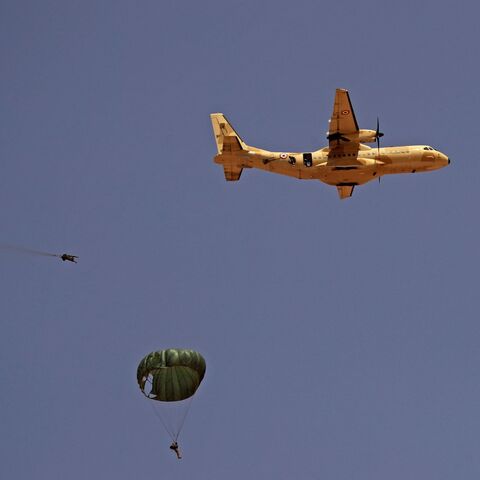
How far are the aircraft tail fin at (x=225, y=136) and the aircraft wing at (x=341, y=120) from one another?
7.42m

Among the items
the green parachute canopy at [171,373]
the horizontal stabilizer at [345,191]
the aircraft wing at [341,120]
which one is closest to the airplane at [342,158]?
the aircraft wing at [341,120]

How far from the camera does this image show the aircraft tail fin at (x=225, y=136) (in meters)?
70.5

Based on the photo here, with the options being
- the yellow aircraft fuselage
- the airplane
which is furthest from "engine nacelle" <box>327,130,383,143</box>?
the yellow aircraft fuselage

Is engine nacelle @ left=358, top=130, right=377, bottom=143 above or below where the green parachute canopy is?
above

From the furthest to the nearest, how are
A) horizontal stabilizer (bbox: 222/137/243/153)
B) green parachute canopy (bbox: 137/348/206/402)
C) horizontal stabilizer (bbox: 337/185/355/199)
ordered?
1. horizontal stabilizer (bbox: 337/185/355/199)
2. horizontal stabilizer (bbox: 222/137/243/153)
3. green parachute canopy (bbox: 137/348/206/402)

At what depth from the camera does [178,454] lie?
55750mm

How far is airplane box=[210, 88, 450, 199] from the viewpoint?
68000 millimetres

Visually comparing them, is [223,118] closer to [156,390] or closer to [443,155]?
[443,155]

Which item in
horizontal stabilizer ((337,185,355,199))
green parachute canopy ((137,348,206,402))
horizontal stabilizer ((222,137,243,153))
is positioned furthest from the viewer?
horizontal stabilizer ((337,185,355,199))

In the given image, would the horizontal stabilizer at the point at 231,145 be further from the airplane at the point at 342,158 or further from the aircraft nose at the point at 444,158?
the aircraft nose at the point at 444,158

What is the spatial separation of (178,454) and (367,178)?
89.2ft

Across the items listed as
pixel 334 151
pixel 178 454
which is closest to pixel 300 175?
pixel 334 151

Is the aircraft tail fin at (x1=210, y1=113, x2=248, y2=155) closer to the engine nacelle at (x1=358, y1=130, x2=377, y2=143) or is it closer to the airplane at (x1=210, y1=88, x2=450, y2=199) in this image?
the airplane at (x1=210, y1=88, x2=450, y2=199)

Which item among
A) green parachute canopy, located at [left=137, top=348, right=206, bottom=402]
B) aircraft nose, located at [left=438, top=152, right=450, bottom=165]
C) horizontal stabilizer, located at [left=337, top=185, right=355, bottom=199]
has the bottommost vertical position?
green parachute canopy, located at [left=137, top=348, right=206, bottom=402]
